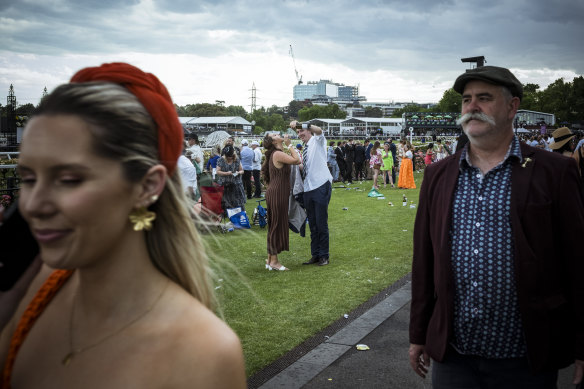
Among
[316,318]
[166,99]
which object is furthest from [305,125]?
[166,99]

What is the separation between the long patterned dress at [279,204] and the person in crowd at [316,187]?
337 mm

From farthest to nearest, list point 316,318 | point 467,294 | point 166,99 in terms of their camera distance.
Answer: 1. point 316,318
2. point 467,294
3. point 166,99

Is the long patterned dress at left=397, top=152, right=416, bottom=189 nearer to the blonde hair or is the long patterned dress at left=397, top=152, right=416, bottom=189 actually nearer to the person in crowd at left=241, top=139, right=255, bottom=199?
the person in crowd at left=241, top=139, right=255, bottom=199

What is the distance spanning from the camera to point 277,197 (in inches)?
332

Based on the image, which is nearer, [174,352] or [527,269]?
[174,352]

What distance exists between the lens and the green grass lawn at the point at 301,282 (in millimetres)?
5422

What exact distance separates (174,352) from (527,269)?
1.72m

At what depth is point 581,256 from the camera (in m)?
2.33

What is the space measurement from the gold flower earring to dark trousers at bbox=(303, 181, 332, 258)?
7.28 metres

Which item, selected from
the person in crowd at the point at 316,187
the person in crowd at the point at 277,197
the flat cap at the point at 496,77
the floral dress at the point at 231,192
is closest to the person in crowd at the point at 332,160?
the floral dress at the point at 231,192

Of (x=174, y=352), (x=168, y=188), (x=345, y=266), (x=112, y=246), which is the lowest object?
(x=345, y=266)

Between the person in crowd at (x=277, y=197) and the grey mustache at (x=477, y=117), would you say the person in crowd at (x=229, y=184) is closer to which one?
the person in crowd at (x=277, y=197)

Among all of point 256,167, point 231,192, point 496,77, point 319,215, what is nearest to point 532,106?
point 256,167

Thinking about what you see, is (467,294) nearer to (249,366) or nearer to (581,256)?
(581,256)
